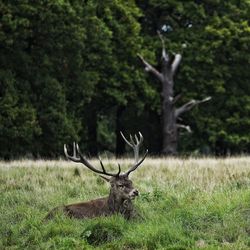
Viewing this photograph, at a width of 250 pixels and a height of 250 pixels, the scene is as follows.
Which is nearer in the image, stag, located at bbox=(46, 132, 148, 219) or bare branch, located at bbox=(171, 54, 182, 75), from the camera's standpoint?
stag, located at bbox=(46, 132, 148, 219)

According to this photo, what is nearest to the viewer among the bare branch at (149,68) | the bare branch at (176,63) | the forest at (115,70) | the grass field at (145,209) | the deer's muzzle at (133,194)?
the grass field at (145,209)

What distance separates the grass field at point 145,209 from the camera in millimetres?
7879

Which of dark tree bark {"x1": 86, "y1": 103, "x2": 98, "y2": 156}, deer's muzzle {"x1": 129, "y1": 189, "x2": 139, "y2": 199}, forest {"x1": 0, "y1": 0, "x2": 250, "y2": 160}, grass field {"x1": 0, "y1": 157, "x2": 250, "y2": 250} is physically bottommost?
grass field {"x1": 0, "y1": 157, "x2": 250, "y2": 250}

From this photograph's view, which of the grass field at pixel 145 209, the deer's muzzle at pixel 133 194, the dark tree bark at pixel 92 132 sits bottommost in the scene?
the grass field at pixel 145 209

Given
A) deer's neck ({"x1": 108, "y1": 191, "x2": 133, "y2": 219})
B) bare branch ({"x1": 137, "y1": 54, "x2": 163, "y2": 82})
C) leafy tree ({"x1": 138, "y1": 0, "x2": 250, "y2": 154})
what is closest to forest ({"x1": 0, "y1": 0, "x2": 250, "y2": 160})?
leafy tree ({"x1": 138, "y1": 0, "x2": 250, "y2": 154})

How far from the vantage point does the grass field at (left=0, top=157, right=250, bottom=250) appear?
25.8 feet

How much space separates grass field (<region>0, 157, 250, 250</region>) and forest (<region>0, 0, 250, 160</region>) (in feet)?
29.3

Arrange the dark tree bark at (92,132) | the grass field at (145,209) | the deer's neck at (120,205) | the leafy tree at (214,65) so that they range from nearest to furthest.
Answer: the grass field at (145,209) → the deer's neck at (120,205) → the leafy tree at (214,65) → the dark tree bark at (92,132)

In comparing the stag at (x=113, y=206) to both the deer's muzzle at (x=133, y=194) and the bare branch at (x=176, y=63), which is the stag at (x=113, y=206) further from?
the bare branch at (x=176, y=63)

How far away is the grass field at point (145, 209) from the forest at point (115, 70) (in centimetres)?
893

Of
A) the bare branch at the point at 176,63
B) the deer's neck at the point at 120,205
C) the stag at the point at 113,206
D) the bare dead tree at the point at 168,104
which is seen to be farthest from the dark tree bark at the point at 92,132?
the deer's neck at the point at 120,205

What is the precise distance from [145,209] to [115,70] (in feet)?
55.2

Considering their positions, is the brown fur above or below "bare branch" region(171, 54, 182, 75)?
below

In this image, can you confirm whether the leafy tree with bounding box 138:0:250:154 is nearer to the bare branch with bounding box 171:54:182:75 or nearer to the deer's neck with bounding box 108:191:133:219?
the bare branch with bounding box 171:54:182:75
